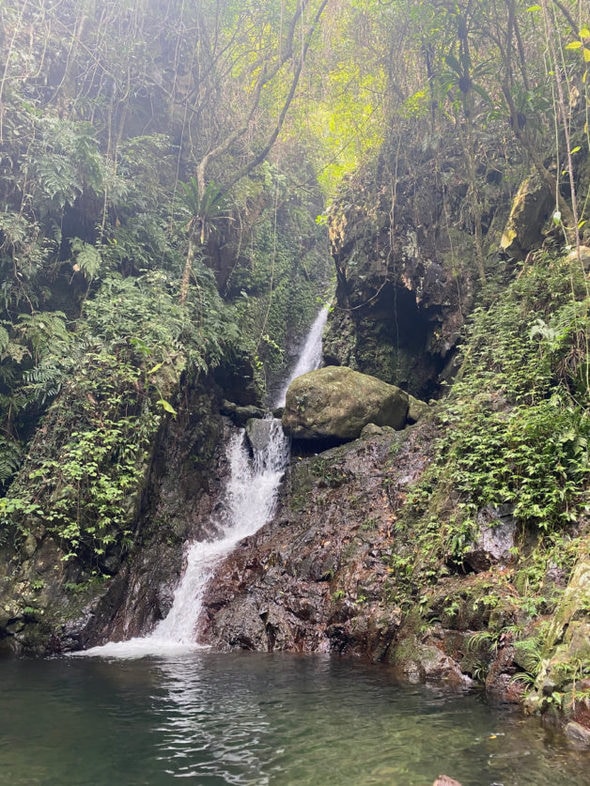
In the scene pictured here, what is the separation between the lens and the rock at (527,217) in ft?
39.6

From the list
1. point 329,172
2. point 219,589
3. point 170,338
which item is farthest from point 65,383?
point 329,172

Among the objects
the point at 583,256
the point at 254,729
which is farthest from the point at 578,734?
the point at 583,256

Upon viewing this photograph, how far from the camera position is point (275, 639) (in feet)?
28.3

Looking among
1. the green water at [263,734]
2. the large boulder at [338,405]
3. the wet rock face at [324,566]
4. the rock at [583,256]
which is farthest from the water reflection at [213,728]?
the rock at [583,256]

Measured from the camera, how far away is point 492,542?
725 cm

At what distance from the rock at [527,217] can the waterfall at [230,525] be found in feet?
24.2

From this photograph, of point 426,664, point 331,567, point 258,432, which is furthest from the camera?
point 258,432

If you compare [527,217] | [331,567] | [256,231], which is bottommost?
[331,567]

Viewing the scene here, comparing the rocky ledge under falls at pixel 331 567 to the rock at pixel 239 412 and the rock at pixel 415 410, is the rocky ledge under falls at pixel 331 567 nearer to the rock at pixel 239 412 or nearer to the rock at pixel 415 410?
the rock at pixel 415 410

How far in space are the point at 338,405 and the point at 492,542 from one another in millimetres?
6152

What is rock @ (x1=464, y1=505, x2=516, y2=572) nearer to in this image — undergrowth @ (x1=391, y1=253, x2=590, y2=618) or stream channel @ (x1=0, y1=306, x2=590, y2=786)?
undergrowth @ (x1=391, y1=253, x2=590, y2=618)

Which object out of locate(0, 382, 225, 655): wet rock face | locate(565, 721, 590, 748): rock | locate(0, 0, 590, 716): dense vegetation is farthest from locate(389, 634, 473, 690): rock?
locate(0, 382, 225, 655): wet rock face

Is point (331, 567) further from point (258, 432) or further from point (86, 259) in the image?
point (86, 259)

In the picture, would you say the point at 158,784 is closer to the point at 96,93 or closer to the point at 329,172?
the point at 96,93
